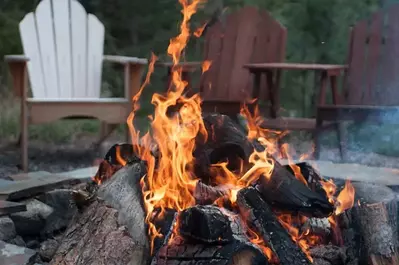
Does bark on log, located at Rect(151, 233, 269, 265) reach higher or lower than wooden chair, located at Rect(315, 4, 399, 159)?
lower

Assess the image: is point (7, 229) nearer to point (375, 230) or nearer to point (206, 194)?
point (206, 194)

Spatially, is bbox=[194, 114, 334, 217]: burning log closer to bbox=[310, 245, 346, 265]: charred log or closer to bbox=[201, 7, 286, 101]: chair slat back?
bbox=[310, 245, 346, 265]: charred log

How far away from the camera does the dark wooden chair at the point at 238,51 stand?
17.3ft

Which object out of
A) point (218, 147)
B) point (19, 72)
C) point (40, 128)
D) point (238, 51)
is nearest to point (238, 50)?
point (238, 51)

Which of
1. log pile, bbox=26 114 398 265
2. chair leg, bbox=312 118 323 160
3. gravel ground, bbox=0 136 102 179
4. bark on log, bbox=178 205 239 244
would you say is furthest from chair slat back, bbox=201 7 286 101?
bark on log, bbox=178 205 239 244

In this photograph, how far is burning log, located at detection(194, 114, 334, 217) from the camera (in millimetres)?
2361

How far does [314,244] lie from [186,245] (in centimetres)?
57

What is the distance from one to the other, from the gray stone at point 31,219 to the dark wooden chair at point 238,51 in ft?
7.95

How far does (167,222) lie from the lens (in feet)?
7.28

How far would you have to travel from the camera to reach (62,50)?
5027 mm

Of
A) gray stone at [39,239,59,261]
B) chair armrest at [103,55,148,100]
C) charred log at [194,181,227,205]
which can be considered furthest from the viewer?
chair armrest at [103,55,148,100]

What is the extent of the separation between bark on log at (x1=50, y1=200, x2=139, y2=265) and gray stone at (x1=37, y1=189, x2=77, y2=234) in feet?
1.77

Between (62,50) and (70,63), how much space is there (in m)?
0.11

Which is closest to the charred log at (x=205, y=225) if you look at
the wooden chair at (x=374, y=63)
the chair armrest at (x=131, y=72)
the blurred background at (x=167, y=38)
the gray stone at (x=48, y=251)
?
the gray stone at (x=48, y=251)
